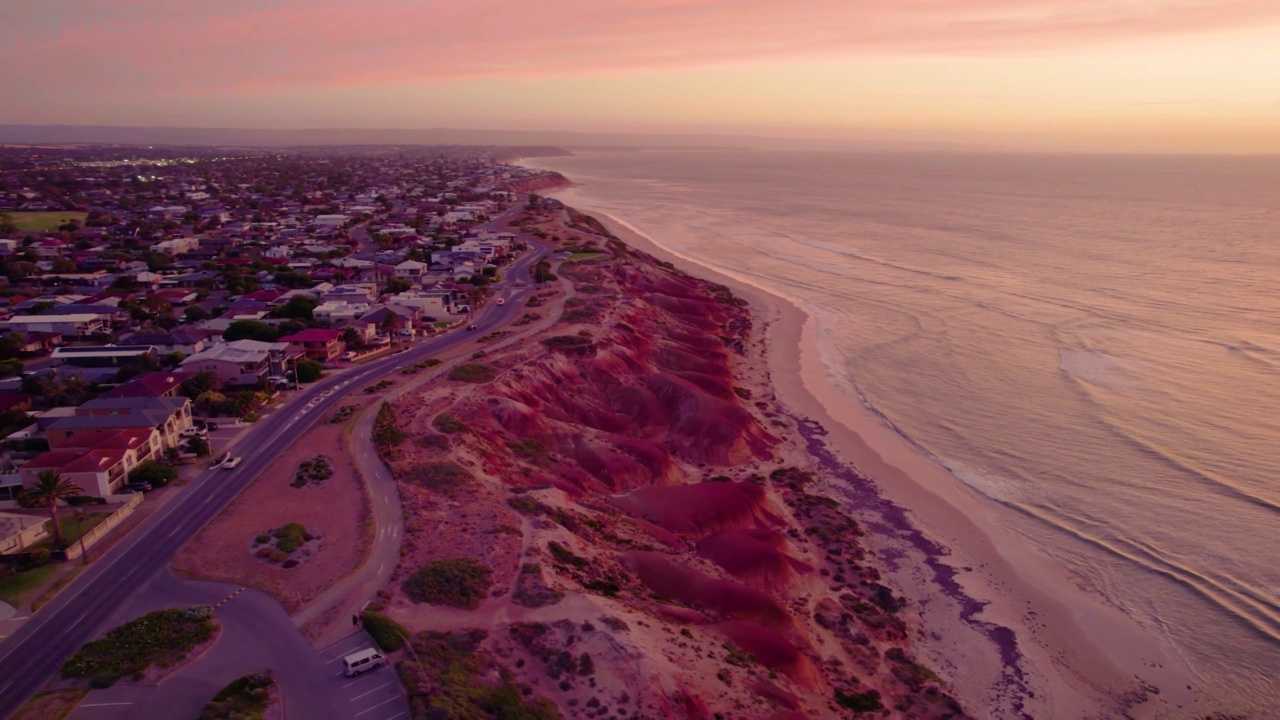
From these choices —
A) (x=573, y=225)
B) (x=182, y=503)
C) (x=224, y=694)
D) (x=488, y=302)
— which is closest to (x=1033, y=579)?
(x=224, y=694)

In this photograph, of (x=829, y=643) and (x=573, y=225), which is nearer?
(x=829, y=643)

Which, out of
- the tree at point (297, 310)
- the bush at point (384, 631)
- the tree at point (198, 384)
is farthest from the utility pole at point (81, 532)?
the tree at point (297, 310)

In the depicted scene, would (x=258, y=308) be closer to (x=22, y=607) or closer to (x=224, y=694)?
(x=22, y=607)

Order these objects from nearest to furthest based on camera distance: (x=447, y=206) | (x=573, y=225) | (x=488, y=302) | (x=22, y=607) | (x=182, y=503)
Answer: (x=22, y=607) → (x=182, y=503) → (x=488, y=302) → (x=573, y=225) → (x=447, y=206)

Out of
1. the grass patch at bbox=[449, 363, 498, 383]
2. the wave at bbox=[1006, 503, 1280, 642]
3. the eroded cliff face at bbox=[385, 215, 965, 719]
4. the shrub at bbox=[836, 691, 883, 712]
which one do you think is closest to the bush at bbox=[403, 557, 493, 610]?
the eroded cliff face at bbox=[385, 215, 965, 719]

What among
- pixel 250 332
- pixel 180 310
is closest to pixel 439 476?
pixel 250 332

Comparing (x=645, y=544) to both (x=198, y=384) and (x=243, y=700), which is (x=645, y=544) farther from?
(x=198, y=384)
